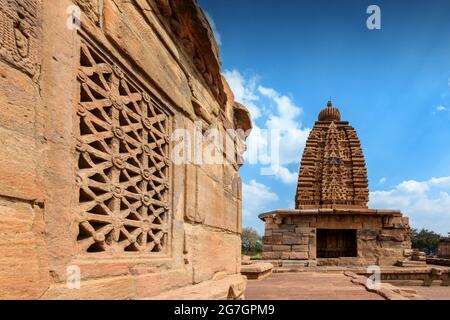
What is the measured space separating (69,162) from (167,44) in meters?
1.56

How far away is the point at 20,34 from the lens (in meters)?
1.68

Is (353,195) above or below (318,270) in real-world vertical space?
above

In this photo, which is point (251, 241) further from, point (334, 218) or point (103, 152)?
point (103, 152)

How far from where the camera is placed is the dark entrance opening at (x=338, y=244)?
1495cm

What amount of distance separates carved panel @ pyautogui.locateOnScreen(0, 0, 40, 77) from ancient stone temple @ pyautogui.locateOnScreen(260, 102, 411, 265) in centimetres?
1167

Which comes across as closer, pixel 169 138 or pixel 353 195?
pixel 169 138

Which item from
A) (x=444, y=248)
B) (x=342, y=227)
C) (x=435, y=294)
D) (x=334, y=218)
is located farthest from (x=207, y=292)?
(x=444, y=248)

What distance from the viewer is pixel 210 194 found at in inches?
163

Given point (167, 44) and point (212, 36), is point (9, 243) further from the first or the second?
point (212, 36)

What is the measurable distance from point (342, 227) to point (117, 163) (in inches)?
467

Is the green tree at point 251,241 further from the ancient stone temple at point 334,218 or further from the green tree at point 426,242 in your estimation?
the ancient stone temple at point 334,218
